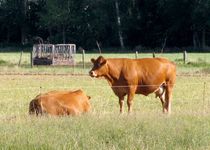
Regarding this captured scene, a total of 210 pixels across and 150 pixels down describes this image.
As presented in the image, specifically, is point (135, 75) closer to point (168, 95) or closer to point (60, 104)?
point (168, 95)

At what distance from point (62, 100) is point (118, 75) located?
3.09 meters

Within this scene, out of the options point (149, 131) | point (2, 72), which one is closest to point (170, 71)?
point (149, 131)

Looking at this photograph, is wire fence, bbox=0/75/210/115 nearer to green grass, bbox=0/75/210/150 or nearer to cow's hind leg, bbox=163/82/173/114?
cow's hind leg, bbox=163/82/173/114

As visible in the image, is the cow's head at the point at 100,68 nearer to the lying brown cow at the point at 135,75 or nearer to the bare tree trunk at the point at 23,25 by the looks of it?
the lying brown cow at the point at 135,75

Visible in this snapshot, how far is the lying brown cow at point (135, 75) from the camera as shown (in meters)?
16.2

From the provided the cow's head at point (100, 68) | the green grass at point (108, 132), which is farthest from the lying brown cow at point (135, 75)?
the green grass at point (108, 132)

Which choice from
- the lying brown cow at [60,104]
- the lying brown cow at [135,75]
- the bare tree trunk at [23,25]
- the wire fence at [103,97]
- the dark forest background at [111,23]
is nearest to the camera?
the lying brown cow at [60,104]

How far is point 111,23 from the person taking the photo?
90188mm

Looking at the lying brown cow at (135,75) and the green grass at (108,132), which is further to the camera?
the lying brown cow at (135,75)

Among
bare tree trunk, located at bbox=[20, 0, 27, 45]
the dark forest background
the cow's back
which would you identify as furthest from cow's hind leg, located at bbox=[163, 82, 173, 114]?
bare tree trunk, located at bbox=[20, 0, 27, 45]

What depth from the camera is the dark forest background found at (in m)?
85.5

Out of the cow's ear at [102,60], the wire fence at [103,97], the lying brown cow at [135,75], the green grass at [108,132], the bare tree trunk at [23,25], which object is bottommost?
the wire fence at [103,97]

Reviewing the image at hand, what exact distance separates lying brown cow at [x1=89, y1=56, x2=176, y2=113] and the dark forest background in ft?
216

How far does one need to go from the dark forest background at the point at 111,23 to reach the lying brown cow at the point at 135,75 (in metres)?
65.9
